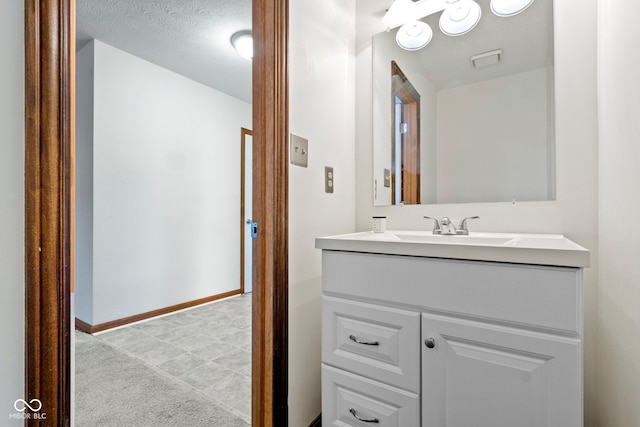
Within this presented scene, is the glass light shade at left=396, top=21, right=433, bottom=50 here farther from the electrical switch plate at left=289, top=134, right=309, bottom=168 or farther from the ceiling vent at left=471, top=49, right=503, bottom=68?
the electrical switch plate at left=289, top=134, right=309, bottom=168

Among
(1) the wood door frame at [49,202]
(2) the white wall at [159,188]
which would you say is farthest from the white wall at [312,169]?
(2) the white wall at [159,188]

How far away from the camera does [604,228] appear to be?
1.05 metres

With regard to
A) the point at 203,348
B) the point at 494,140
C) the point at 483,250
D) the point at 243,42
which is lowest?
the point at 203,348

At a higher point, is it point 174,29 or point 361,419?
point 174,29

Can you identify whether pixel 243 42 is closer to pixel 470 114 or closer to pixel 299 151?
pixel 299 151

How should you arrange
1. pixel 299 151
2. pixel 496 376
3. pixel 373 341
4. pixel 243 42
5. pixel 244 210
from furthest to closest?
pixel 244 210 → pixel 243 42 → pixel 299 151 → pixel 373 341 → pixel 496 376

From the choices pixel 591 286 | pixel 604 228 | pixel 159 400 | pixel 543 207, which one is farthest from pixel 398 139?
pixel 159 400

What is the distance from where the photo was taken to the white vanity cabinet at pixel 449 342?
0.75m

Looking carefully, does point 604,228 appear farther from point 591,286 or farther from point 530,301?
point 530,301

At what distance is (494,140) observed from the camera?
1.39 metres

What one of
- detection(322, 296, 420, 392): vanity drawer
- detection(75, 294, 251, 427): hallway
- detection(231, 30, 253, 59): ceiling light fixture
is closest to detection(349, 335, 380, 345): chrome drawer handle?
detection(322, 296, 420, 392): vanity drawer

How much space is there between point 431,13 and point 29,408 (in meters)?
2.10

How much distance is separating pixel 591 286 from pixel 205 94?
3.50 meters
